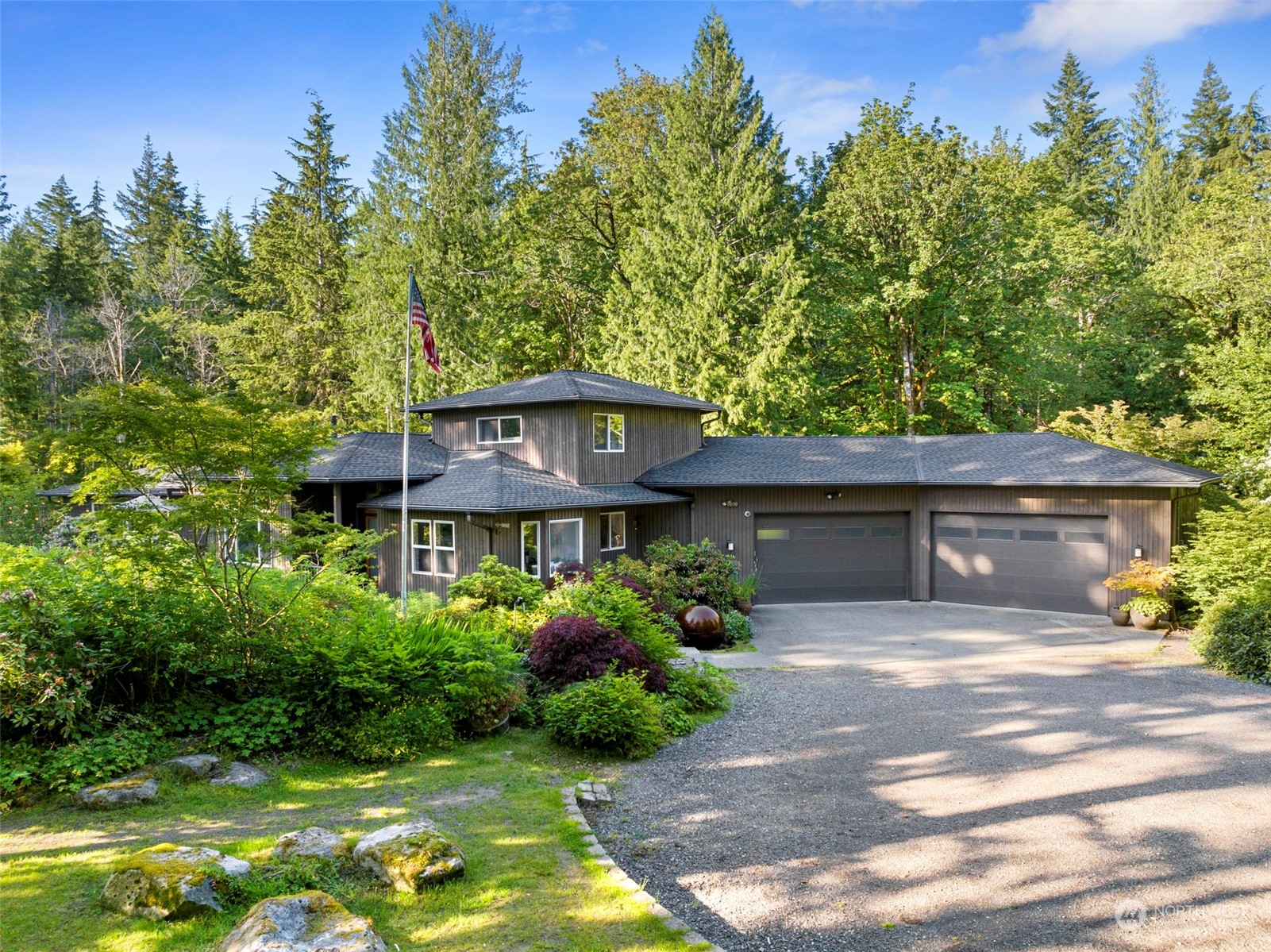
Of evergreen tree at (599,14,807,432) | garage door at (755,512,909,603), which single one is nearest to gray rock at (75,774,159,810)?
garage door at (755,512,909,603)

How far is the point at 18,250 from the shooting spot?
3167 cm

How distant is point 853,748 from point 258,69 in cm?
1103

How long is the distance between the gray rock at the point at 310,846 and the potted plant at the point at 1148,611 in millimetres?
14516

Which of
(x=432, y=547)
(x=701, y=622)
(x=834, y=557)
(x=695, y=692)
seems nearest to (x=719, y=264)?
(x=834, y=557)

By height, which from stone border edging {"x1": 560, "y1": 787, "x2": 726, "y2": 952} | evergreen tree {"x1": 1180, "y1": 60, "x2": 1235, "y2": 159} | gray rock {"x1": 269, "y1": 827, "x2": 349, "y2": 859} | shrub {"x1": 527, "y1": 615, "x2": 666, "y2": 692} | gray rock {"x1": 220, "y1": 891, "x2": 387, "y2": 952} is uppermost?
evergreen tree {"x1": 1180, "y1": 60, "x2": 1235, "y2": 159}

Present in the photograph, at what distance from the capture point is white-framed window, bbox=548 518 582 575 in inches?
596

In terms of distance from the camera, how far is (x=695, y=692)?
896cm

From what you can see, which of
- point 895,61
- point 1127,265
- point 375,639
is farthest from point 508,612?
point 1127,265

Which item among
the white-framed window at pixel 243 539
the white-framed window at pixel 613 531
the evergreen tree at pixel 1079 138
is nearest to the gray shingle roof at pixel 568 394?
the white-framed window at pixel 613 531

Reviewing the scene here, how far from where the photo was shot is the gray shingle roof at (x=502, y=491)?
1438cm

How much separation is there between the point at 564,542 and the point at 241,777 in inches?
374

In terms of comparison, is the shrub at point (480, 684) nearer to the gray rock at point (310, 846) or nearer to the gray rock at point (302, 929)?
the gray rock at point (310, 846)

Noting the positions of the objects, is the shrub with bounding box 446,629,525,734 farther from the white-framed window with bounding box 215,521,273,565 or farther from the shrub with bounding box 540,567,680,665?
the white-framed window with bounding box 215,521,273,565

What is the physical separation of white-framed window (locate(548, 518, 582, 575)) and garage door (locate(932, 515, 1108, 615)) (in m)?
8.24
